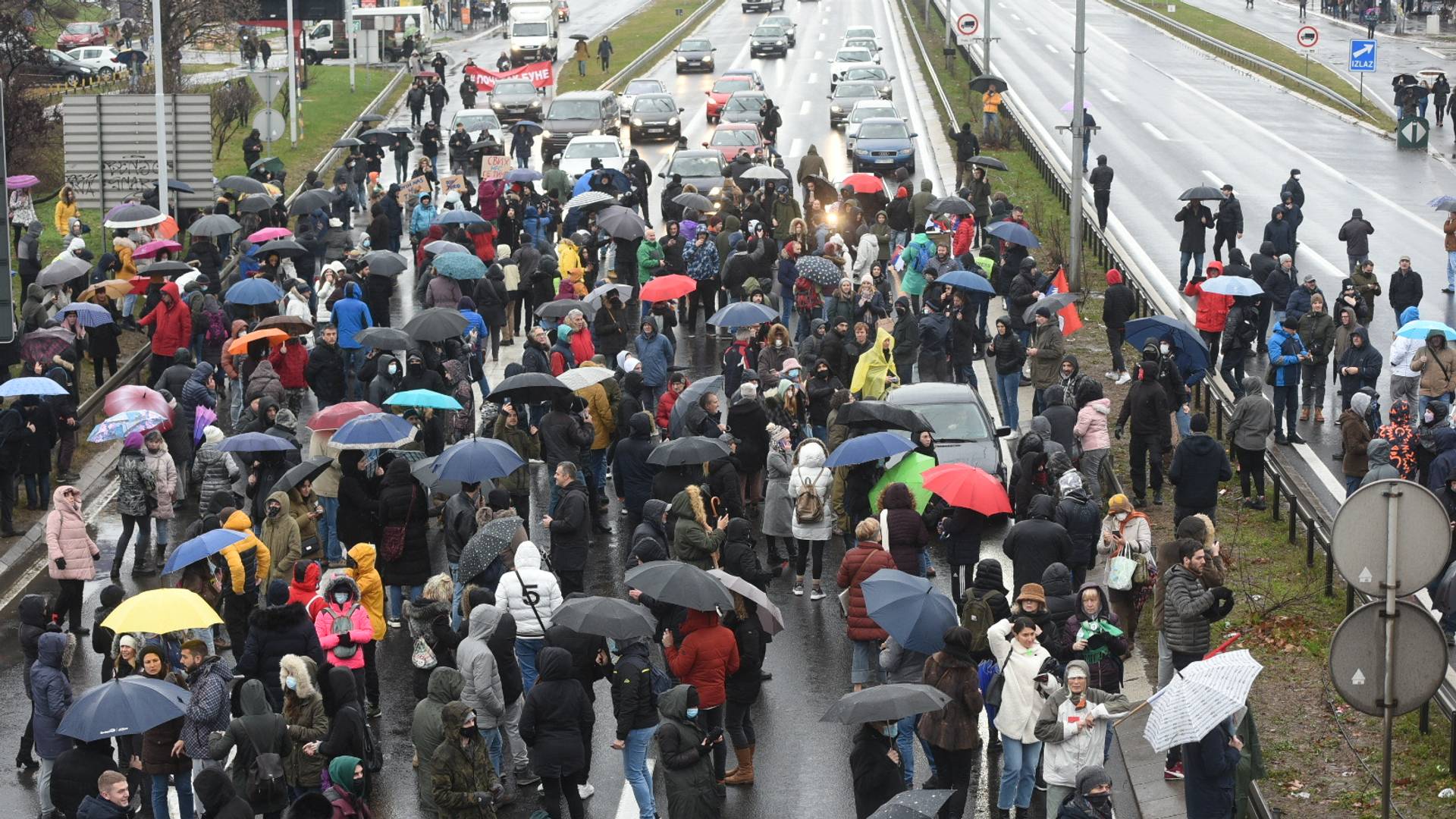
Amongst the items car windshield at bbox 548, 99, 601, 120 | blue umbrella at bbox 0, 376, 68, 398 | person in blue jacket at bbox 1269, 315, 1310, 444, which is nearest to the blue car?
car windshield at bbox 548, 99, 601, 120

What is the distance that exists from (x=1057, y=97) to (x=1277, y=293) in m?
34.1

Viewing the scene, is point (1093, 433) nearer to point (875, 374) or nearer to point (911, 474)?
point (911, 474)

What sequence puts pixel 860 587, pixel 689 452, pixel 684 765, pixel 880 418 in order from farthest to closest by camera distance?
1. pixel 880 418
2. pixel 689 452
3. pixel 860 587
4. pixel 684 765

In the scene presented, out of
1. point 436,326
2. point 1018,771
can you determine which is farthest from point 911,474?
point 436,326

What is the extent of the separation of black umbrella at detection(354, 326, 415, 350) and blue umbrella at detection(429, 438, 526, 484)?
4353 mm

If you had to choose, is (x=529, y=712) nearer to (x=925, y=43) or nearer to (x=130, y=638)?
(x=130, y=638)

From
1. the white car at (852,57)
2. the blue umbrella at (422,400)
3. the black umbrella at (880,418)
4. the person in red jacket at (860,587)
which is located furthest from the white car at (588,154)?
the person in red jacket at (860,587)

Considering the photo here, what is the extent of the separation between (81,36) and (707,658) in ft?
249

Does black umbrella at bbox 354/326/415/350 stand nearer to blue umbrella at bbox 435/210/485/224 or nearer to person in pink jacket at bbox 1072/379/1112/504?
blue umbrella at bbox 435/210/485/224

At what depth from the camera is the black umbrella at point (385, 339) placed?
2077 centimetres

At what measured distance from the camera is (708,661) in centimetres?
1313

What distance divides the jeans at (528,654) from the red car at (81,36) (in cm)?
7048

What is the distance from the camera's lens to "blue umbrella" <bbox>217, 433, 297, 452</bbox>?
57.9 feet

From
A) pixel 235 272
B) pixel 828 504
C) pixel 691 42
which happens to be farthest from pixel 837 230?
pixel 691 42
